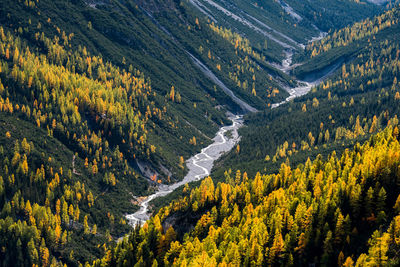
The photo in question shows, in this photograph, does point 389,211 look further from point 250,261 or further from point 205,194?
Answer: point 205,194

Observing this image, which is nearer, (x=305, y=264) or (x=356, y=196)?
(x=305, y=264)

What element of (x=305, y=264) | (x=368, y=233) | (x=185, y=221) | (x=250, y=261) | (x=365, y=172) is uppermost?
(x=365, y=172)

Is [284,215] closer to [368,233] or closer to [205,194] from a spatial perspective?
[368,233]

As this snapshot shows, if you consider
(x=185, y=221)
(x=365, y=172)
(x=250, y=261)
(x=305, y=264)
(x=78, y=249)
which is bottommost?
(x=78, y=249)

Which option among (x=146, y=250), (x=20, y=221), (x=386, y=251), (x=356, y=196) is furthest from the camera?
(x=20, y=221)

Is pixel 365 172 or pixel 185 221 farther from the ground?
pixel 365 172

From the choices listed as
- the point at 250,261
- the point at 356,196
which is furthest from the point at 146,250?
the point at 356,196

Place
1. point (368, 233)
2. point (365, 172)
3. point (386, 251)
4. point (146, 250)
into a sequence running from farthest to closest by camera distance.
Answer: point (146, 250), point (365, 172), point (368, 233), point (386, 251)

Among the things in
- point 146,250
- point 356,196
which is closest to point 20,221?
point 146,250

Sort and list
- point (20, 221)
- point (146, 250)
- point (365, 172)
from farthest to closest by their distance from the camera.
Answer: point (20, 221)
point (146, 250)
point (365, 172)
